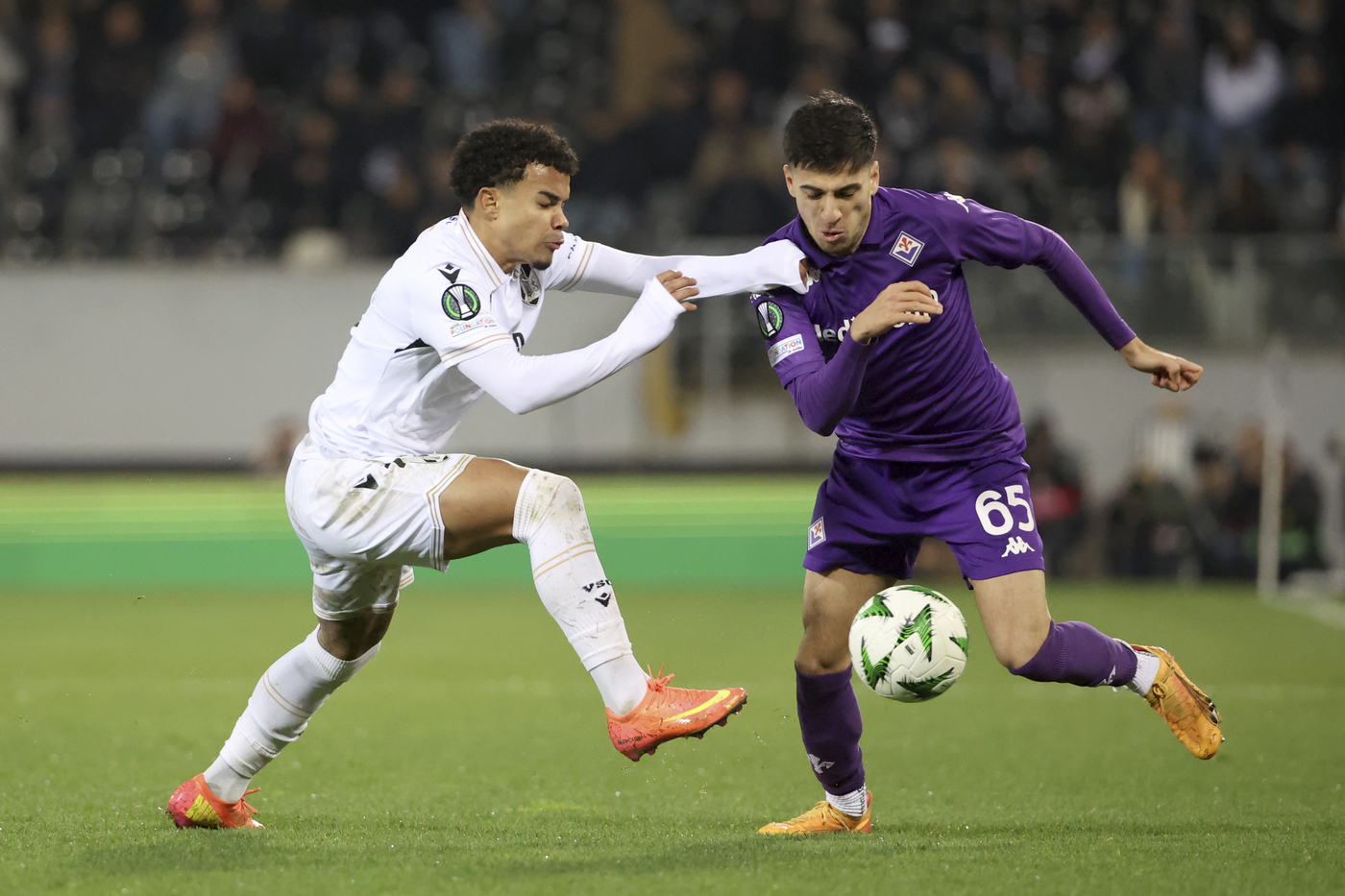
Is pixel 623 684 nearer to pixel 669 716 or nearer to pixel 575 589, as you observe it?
pixel 669 716

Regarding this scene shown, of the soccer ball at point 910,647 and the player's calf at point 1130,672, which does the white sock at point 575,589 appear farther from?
the player's calf at point 1130,672

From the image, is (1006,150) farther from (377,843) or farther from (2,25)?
A: (377,843)

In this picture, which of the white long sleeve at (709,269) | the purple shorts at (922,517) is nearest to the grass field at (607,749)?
the purple shorts at (922,517)

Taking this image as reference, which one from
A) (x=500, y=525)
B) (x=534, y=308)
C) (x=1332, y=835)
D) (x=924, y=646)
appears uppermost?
(x=534, y=308)

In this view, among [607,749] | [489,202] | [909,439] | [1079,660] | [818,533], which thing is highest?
[489,202]

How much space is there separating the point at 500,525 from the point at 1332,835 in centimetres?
279

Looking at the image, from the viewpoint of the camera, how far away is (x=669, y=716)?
4.29m

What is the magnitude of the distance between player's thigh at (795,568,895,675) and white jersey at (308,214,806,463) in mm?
975

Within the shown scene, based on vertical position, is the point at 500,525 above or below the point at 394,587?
above

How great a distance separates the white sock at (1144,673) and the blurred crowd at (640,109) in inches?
371

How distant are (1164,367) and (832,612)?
1.35 m

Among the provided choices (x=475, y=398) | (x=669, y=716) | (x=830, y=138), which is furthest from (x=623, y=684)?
(x=830, y=138)

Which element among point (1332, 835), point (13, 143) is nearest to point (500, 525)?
point (1332, 835)

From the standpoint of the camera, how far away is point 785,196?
45.9ft
